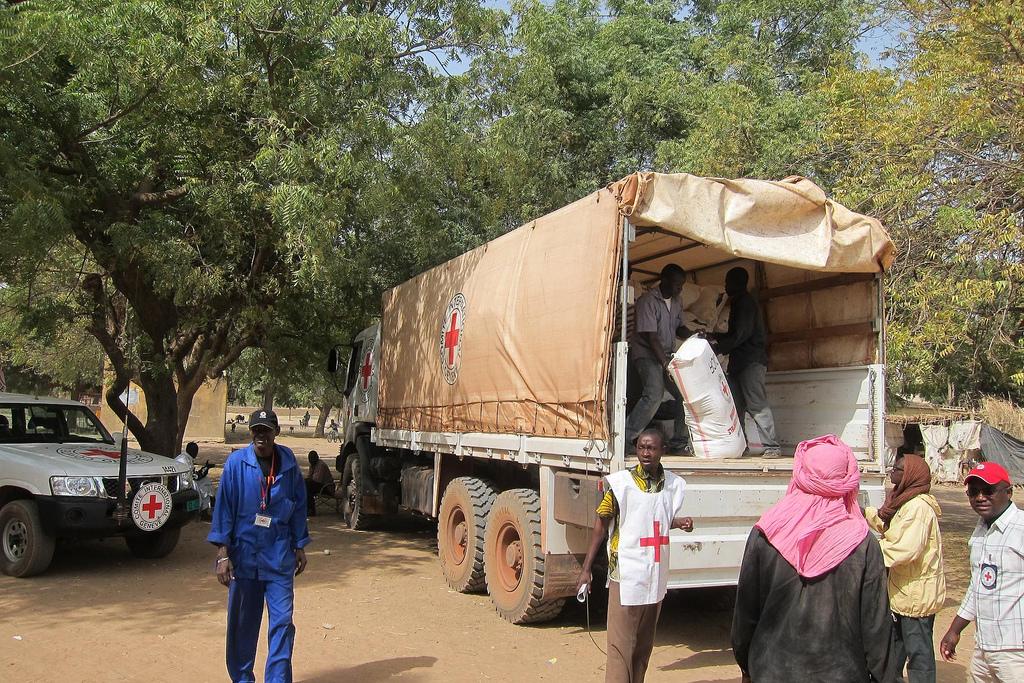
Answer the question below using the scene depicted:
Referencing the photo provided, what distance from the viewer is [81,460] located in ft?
27.1

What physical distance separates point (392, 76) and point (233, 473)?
7.04 metres

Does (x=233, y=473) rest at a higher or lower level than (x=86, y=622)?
higher

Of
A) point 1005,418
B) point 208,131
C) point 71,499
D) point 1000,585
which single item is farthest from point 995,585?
point 1005,418

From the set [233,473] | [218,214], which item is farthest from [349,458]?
[233,473]

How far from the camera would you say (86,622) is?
6.52 m

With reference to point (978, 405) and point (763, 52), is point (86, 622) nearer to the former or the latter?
point (763, 52)

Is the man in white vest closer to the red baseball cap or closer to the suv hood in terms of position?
the red baseball cap

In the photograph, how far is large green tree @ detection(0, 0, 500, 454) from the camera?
9008mm

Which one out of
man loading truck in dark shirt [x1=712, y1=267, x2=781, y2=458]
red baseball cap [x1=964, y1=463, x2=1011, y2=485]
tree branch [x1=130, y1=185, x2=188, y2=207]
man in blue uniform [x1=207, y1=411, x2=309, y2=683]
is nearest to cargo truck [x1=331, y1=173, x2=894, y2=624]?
man loading truck in dark shirt [x1=712, y1=267, x2=781, y2=458]

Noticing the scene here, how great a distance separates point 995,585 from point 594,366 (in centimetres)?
285

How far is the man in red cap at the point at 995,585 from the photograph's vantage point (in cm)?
369

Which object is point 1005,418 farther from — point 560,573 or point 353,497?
point 560,573

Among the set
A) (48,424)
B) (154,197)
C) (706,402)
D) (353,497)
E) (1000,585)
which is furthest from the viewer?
(353,497)

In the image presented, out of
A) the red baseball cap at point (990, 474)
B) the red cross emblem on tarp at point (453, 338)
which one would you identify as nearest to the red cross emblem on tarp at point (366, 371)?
the red cross emblem on tarp at point (453, 338)
